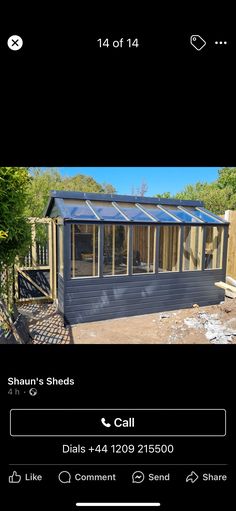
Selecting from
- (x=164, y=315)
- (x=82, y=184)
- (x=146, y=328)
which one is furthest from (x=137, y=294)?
(x=82, y=184)

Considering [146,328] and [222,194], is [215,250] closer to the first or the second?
[146,328]

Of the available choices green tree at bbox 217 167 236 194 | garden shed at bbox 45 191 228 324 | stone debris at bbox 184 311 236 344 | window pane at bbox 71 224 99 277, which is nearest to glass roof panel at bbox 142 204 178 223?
garden shed at bbox 45 191 228 324

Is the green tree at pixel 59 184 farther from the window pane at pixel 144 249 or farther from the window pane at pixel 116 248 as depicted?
the window pane at pixel 144 249

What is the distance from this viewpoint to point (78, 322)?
490cm

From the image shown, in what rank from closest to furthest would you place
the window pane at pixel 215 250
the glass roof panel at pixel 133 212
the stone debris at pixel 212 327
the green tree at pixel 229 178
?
the stone debris at pixel 212 327
the glass roof panel at pixel 133 212
the window pane at pixel 215 250
the green tree at pixel 229 178

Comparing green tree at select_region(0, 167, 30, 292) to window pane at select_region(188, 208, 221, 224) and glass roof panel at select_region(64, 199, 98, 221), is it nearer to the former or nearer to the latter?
glass roof panel at select_region(64, 199, 98, 221)

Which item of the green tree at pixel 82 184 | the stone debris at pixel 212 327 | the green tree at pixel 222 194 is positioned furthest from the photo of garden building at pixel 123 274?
the green tree at pixel 82 184

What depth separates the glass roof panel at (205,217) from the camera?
6.17 m
